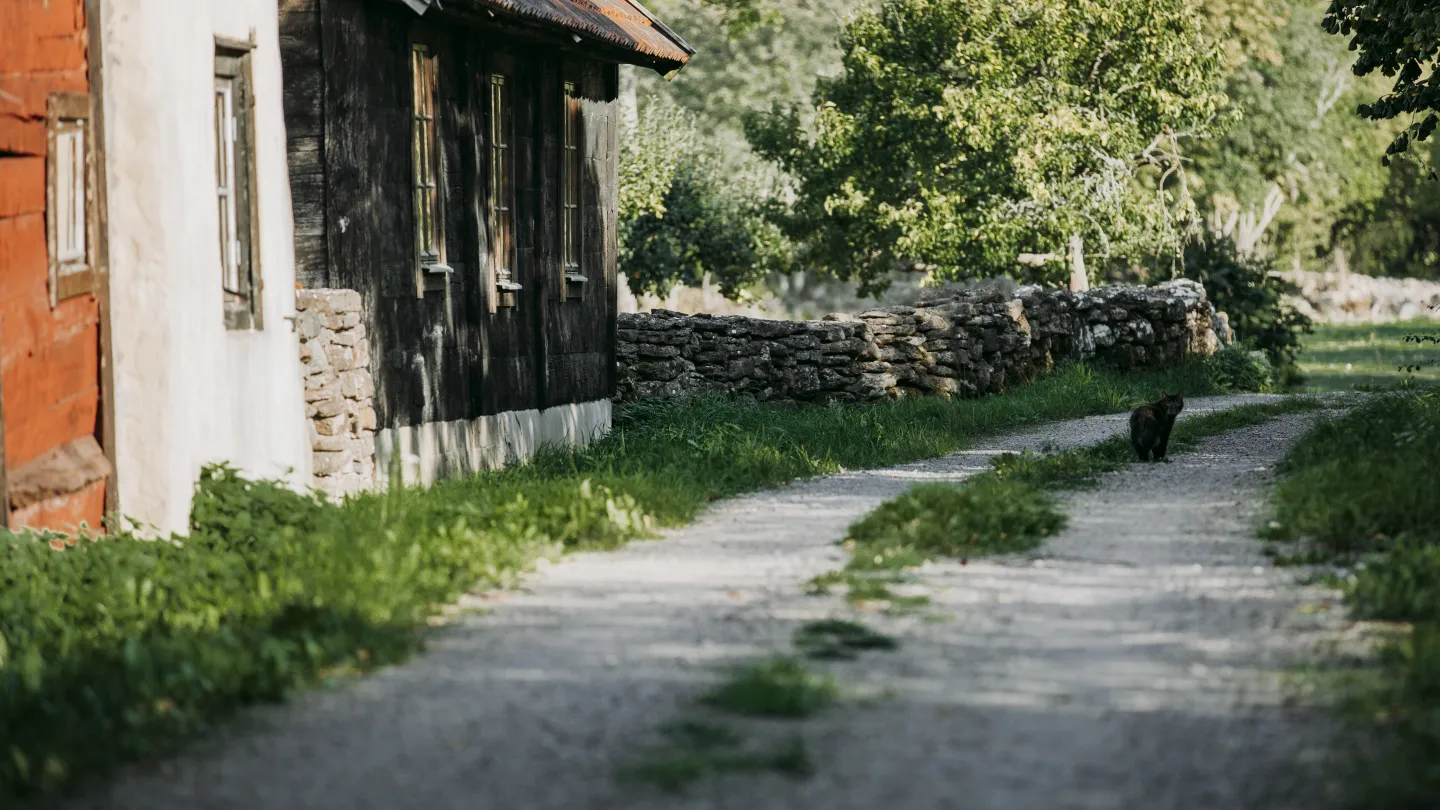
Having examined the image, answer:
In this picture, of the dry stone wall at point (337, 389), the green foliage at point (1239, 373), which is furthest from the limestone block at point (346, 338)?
the green foliage at point (1239, 373)

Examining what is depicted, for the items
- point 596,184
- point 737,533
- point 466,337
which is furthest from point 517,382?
point 737,533

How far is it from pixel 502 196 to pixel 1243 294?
1708 centimetres

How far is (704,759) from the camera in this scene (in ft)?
16.8

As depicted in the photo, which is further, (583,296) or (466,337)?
(583,296)

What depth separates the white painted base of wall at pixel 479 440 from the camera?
43.1ft

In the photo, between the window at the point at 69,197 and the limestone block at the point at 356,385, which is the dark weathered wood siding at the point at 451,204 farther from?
the window at the point at 69,197

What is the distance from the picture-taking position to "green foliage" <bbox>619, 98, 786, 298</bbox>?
36.7 m

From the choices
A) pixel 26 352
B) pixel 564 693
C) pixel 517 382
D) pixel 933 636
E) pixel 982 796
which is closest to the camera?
pixel 982 796

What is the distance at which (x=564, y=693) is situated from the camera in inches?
236

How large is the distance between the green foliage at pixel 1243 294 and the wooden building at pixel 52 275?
22023 millimetres

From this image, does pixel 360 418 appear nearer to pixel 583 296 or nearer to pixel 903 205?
pixel 583 296

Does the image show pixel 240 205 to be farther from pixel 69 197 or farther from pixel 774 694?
pixel 774 694

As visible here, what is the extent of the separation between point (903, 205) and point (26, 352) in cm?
2232

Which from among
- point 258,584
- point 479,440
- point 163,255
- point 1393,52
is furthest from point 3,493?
point 1393,52
